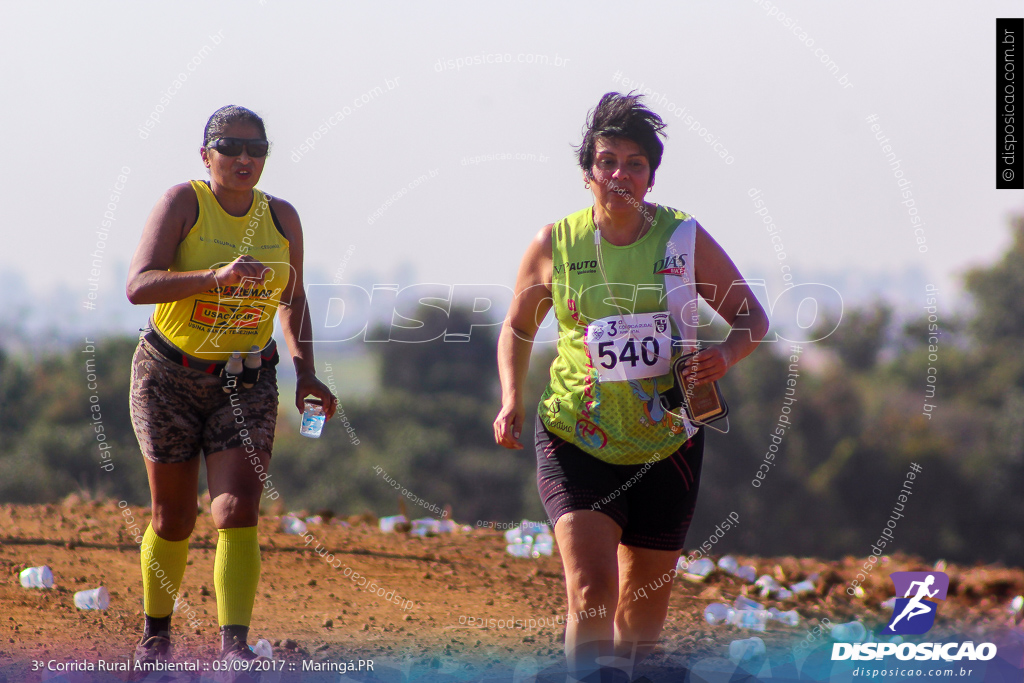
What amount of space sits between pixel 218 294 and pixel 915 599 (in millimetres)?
4297

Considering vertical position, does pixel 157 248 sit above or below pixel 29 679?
above

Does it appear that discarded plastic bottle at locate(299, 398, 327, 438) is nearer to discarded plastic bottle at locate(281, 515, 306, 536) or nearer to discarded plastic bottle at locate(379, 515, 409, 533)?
discarded plastic bottle at locate(281, 515, 306, 536)

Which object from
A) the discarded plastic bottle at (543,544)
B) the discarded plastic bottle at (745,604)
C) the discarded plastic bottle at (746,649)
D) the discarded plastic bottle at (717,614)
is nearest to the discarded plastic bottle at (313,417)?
the discarded plastic bottle at (746,649)

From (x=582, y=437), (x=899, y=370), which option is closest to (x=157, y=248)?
(x=582, y=437)

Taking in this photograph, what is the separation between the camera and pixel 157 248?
3.29 metres

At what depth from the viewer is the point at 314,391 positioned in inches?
146

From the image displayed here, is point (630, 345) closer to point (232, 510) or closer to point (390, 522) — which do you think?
point (232, 510)

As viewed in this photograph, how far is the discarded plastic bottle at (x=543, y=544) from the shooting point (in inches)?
229

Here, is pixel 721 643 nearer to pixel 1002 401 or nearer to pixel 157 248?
pixel 157 248

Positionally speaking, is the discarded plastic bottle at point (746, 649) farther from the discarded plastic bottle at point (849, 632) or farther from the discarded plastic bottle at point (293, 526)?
the discarded plastic bottle at point (293, 526)

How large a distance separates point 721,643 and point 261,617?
2.14 metres

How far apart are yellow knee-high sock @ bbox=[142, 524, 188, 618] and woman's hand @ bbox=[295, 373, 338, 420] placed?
0.69 metres

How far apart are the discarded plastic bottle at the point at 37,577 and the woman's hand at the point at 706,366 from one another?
339 cm

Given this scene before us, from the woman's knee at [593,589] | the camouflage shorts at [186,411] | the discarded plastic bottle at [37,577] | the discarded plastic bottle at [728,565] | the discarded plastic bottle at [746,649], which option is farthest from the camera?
the discarded plastic bottle at [728,565]
